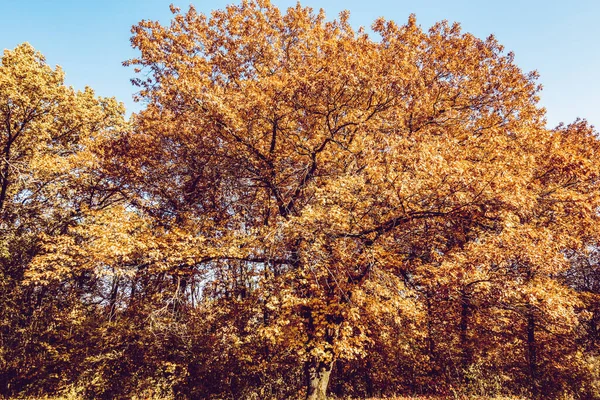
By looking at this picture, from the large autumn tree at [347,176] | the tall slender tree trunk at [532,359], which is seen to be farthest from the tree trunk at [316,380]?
the tall slender tree trunk at [532,359]

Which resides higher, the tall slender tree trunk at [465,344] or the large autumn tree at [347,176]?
the large autumn tree at [347,176]

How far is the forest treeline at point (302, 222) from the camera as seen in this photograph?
9.27 m

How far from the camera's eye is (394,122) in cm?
1138

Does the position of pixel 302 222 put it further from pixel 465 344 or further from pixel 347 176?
pixel 465 344

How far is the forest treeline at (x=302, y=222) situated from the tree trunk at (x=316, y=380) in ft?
0.23

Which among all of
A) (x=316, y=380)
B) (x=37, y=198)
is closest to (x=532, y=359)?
(x=316, y=380)

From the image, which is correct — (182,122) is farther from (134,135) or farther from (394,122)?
(394,122)

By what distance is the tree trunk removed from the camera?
10.7 metres

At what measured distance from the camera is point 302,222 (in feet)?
29.3

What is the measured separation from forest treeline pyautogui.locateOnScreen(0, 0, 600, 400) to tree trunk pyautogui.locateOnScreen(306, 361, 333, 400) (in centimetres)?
7

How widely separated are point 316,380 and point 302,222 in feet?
19.6

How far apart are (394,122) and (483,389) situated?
1116 cm

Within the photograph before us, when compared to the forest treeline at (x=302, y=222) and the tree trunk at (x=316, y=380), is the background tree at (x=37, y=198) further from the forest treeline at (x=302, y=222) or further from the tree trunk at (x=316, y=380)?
the tree trunk at (x=316, y=380)

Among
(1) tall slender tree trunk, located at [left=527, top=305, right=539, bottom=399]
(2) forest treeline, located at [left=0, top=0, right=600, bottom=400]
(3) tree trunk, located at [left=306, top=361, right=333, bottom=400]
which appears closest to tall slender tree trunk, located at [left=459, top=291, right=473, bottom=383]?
(2) forest treeline, located at [left=0, top=0, right=600, bottom=400]
